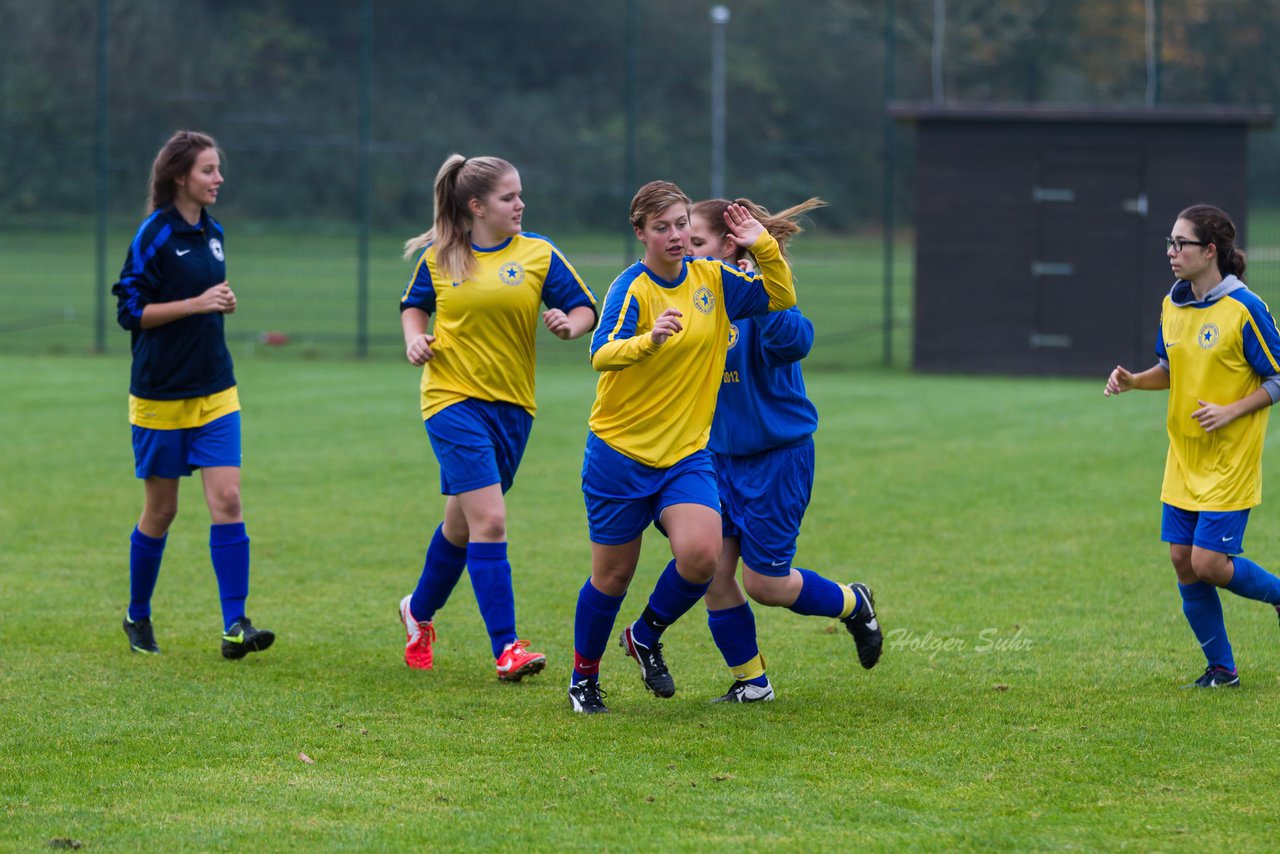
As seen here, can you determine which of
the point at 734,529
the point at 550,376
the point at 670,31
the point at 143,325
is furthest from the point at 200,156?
the point at 670,31

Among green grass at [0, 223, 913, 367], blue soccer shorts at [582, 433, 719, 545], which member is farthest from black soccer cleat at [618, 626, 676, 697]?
green grass at [0, 223, 913, 367]

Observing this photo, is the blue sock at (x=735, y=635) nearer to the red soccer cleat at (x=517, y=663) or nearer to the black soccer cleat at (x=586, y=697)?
the black soccer cleat at (x=586, y=697)

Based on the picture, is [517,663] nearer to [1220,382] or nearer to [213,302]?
[213,302]

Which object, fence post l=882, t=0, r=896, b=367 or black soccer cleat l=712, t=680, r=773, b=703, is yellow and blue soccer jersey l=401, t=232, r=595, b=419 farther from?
fence post l=882, t=0, r=896, b=367

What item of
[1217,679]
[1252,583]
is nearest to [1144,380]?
[1252,583]

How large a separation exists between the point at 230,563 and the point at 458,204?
1.67m

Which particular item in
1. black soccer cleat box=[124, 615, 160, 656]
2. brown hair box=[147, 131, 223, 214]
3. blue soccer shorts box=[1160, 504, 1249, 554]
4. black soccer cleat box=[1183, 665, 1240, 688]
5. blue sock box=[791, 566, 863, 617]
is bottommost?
black soccer cleat box=[124, 615, 160, 656]

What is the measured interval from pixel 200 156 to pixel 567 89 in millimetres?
15914

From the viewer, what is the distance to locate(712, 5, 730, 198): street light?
2269 cm

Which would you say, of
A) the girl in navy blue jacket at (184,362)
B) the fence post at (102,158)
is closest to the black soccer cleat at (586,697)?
the girl in navy blue jacket at (184,362)

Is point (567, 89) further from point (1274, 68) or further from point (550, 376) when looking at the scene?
point (1274, 68)

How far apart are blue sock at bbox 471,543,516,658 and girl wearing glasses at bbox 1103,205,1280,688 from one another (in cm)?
225

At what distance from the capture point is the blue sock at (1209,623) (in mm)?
5602

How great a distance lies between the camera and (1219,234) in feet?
18.0
